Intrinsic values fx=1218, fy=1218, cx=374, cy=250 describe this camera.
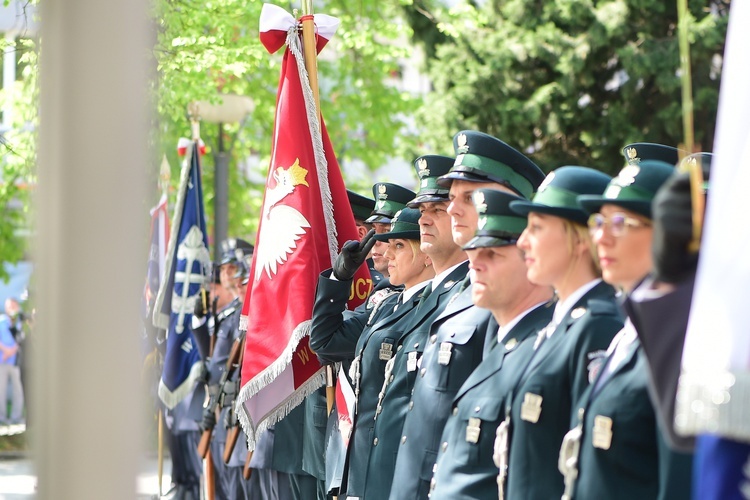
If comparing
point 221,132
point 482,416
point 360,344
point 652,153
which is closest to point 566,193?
point 482,416

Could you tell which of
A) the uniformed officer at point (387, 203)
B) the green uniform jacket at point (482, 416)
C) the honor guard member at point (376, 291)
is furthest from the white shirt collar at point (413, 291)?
the green uniform jacket at point (482, 416)

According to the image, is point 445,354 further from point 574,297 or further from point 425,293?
point 574,297

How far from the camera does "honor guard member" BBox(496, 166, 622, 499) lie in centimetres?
373

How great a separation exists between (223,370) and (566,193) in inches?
264

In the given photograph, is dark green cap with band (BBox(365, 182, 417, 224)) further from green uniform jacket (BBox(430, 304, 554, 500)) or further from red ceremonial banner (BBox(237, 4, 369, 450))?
green uniform jacket (BBox(430, 304, 554, 500))

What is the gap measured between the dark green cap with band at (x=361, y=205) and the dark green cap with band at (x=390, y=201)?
4.05ft

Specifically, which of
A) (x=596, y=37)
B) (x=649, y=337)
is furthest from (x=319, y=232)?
(x=596, y=37)

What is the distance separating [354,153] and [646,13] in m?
5.19

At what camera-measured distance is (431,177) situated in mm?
5680

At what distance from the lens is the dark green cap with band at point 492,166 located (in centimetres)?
498

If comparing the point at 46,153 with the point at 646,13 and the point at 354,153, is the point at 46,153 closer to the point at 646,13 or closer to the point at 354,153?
the point at 646,13

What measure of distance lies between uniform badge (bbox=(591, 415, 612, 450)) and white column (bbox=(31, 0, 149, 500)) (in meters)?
1.64

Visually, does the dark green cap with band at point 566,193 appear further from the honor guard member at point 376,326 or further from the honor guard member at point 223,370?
the honor guard member at point 223,370

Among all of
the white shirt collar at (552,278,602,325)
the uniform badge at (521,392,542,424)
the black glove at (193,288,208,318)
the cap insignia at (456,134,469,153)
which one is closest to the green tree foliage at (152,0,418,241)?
the black glove at (193,288,208,318)
